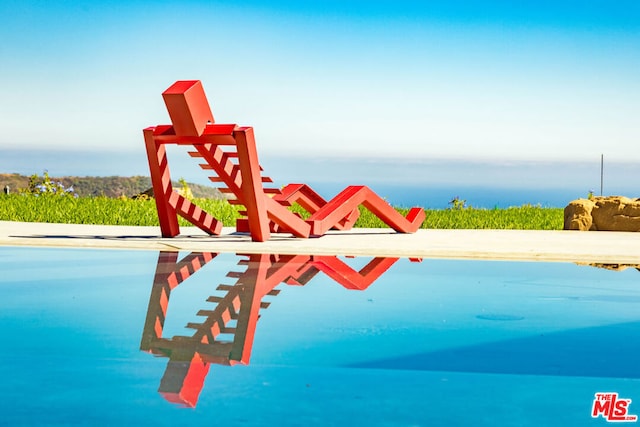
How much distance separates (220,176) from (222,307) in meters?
5.45

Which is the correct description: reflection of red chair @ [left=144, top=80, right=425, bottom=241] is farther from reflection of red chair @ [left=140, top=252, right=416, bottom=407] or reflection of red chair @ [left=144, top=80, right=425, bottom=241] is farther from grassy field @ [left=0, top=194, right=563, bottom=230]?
grassy field @ [left=0, top=194, right=563, bottom=230]

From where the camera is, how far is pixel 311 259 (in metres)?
9.06

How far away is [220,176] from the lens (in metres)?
11.1

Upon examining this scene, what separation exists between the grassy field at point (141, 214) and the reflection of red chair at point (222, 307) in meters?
6.79

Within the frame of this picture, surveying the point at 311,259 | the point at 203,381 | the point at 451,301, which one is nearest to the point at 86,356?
the point at 203,381

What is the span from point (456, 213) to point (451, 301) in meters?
11.7

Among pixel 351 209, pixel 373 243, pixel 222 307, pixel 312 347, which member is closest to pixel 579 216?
pixel 351 209

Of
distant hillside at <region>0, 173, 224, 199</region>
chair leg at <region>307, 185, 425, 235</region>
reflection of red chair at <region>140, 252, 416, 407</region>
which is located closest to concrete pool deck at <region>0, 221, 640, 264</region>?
chair leg at <region>307, 185, 425, 235</region>

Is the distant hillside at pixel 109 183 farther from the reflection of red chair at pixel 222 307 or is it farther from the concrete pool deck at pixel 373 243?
the reflection of red chair at pixel 222 307

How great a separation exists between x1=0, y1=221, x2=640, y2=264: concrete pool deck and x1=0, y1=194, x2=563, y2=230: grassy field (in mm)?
2238

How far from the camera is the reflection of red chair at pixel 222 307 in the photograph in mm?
3838

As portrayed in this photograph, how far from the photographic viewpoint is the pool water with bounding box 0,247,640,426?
3230 millimetres

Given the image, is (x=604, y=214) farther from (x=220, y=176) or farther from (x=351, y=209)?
(x=220, y=176)

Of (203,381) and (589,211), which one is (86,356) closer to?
(203,381)
